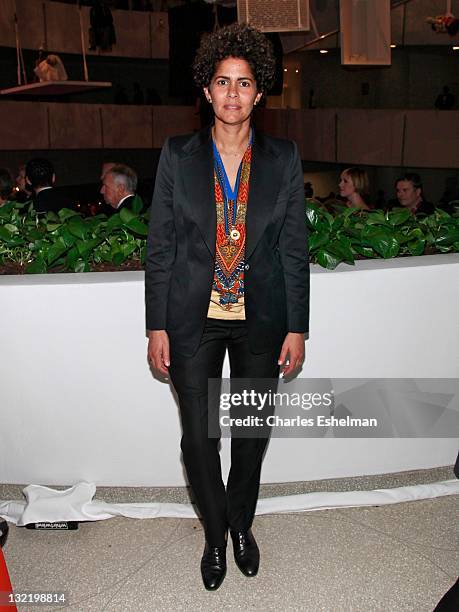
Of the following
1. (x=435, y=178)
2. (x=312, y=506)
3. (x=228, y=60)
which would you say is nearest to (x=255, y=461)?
(x=312, y=506)

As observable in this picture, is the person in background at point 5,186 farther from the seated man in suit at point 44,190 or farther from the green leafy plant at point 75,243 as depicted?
the green leafy plant at point 75,243

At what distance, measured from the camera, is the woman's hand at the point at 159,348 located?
2266 millimetres

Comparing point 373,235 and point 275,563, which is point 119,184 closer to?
point 373,235

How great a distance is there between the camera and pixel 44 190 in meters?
5.58

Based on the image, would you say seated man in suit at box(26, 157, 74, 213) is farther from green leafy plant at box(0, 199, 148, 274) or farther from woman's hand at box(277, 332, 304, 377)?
woman's hand at box(277, 332, 304, 377)

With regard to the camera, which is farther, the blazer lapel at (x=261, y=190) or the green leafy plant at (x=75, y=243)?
the green leafy plant at (x=75, y=243)

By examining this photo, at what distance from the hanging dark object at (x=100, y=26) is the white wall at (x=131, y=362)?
27.4ft

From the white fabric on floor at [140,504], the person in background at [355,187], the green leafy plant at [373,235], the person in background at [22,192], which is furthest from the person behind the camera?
the person in background at [22,192]

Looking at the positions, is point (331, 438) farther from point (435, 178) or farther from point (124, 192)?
point (435, 178)

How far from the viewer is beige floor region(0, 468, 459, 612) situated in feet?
7.48

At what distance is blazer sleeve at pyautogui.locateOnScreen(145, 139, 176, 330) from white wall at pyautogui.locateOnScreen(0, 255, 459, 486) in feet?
1.78

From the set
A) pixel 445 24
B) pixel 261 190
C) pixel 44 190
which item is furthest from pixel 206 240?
pixel 445 24

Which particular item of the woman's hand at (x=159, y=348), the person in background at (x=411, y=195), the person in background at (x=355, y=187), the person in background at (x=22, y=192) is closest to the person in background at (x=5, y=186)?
the person in background at (x=22, y=192)

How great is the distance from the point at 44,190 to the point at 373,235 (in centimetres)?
319
